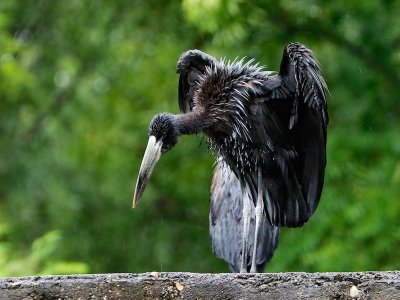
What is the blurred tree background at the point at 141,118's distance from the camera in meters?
10.8

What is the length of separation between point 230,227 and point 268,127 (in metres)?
1.66

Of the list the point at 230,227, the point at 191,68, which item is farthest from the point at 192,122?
the point at 230,227

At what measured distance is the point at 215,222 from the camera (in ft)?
25.7

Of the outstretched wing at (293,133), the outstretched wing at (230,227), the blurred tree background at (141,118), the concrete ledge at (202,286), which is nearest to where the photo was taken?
the concrete ledge at (202,286)

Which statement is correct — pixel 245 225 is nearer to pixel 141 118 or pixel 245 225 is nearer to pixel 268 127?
pixel 268 127

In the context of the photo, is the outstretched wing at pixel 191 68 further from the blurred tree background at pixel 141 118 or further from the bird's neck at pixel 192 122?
the blurred tree background at pixel 141 118

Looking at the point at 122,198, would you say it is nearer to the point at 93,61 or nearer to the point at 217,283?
the point at 93,61

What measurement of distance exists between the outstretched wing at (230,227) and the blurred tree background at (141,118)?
7.72ft

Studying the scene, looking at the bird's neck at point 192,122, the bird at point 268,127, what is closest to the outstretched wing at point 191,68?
the bird at point 268,127

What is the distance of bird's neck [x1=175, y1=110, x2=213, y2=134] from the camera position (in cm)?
599

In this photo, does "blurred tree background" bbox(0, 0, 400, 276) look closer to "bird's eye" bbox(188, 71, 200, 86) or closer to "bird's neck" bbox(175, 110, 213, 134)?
"bird's eye" bbox(188, 71, 200, 86)

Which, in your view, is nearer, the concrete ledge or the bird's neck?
the concrete ledge

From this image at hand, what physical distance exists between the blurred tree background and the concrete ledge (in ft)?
20.9

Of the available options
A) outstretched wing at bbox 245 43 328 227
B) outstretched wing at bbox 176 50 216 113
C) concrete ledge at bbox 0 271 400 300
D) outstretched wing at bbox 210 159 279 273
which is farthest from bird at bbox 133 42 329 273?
concrete ledge at bbox 0 271 400 300
